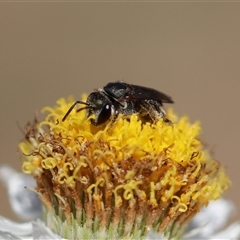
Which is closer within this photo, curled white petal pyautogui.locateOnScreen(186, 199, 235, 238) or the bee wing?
the bee wing

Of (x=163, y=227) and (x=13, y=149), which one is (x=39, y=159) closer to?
(x=163, y=227)

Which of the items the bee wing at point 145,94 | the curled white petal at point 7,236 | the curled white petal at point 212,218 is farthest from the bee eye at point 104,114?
the curled white petal at point 212,218

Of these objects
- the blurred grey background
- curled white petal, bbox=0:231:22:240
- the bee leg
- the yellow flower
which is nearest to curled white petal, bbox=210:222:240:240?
the yellow flower

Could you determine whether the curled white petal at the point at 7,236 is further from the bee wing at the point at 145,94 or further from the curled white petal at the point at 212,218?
the curled white petal at the point at 212,218

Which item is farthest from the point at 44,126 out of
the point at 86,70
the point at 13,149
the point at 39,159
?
the point at 86,70

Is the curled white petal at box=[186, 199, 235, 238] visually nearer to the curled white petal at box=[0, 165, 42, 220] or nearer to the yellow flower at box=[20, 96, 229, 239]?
the yellow flower at box=[20, 96, 229, 239]

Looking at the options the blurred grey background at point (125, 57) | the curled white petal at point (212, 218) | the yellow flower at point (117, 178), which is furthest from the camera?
the blurred grey background at point (125, 57)

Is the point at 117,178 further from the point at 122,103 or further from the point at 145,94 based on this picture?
the point at 145,94
